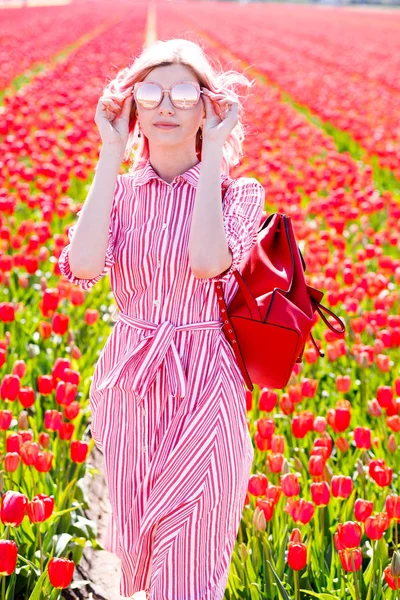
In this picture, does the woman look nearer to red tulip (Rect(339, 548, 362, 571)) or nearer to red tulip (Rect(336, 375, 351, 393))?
red tulip (Rect(339, 548, 362, 571))

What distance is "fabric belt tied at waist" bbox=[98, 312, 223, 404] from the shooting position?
2.27 m

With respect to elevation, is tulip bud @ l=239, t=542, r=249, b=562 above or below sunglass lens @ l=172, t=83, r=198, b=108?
below

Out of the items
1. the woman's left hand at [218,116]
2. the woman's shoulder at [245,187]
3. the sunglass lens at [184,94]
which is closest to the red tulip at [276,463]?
the woman's shoulder at [245,187]

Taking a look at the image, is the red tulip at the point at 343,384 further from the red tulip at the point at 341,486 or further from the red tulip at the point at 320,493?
the red tulip at the point at 320,493

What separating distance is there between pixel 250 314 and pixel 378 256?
3251 millimetres

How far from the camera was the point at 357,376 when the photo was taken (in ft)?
13.9

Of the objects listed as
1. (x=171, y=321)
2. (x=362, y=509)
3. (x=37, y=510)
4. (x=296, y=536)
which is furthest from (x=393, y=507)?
(x=37, y=510)

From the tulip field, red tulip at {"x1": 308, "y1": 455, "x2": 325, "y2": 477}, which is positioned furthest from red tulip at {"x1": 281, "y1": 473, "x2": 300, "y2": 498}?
red tulip at {"x1": 308, "y1": 455, "x2": 325, "y2": 477}

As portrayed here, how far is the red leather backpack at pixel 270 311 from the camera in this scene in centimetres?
234

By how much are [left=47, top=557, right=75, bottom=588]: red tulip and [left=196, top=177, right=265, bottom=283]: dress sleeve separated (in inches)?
30.7

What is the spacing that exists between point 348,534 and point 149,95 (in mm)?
1232

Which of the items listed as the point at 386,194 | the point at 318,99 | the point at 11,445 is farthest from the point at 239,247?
the point at 318,99

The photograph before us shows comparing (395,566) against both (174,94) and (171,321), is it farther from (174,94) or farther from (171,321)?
(174,94)

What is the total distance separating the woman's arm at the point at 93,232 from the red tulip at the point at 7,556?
0.68 m
